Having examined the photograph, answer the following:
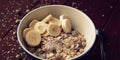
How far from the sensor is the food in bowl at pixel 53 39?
72cm

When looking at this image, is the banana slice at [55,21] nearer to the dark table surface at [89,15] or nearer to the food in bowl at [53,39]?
the food in bowl at [53,39]

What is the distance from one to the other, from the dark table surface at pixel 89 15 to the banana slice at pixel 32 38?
5 centimetres

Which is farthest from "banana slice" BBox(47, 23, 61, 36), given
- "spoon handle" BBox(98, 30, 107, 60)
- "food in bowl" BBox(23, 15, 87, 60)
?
"spoon handle" BBox(98, 30, 107, 60)

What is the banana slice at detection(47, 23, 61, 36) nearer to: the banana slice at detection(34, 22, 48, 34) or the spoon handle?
the banana slice at detection(34, 22, 48, 34)

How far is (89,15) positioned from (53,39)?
194mm

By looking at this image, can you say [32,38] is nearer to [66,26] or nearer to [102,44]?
[66,26]

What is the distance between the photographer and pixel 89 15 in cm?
89

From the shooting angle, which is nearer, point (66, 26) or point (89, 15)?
point (66, 26)

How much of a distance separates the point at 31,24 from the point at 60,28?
9 centimetres

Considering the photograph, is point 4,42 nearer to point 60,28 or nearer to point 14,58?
point 14,58

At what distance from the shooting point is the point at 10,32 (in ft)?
2.73

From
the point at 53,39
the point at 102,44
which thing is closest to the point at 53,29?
the point at 53,39

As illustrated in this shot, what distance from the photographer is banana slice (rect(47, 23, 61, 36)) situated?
765mm

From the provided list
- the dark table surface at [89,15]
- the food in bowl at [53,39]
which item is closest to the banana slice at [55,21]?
the food in bowl at [53,39]
